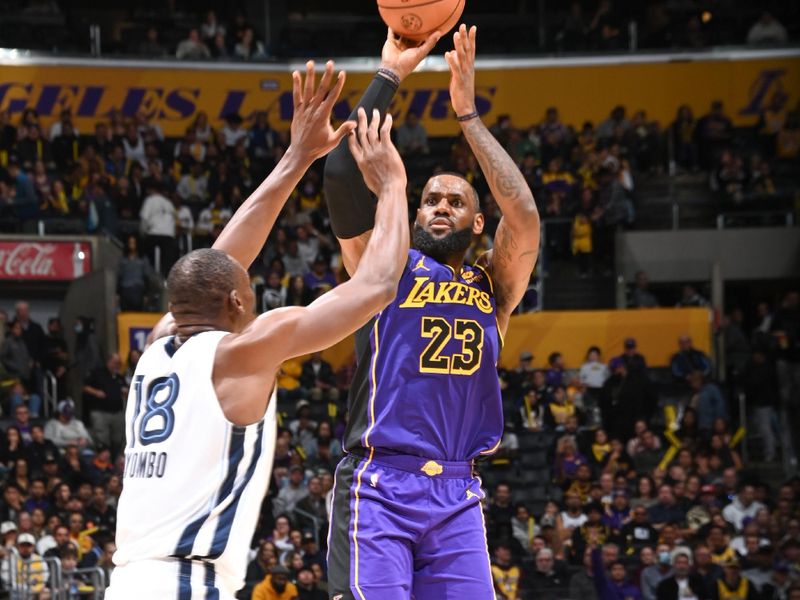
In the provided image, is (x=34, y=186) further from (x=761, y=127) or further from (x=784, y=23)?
(x=784, y=23)

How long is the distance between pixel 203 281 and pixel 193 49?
24.0m

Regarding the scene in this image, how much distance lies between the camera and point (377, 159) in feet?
18.0

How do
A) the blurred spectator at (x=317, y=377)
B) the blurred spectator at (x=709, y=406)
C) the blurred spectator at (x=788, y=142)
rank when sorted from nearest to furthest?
the blurred spectator at (x=317, y=377), the blurred spectator at (x=709, y=406), the blurred spectator at (x=788, y=142)

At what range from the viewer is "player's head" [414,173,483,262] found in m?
7.13

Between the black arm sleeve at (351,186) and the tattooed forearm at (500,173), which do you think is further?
the tattooed forearm at (500,173)

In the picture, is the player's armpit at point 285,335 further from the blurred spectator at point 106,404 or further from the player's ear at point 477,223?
the blurred spectator at point 106,404

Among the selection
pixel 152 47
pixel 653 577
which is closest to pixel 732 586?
pixel 653 577

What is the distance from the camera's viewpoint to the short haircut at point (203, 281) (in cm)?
492

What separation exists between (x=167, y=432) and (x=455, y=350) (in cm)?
225

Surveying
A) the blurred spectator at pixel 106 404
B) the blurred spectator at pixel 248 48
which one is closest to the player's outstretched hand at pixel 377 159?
Result: the blurred spectator at pixel 106 404

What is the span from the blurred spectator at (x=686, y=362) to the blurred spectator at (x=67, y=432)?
9.33m

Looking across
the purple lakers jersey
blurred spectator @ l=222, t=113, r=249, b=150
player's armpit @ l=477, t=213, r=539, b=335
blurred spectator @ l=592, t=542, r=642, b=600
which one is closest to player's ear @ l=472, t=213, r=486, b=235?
player's armpit @ l=477, t=213, r=539, b=335

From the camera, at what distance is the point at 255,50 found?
29.0 m

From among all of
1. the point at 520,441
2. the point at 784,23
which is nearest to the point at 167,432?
the point at 520,441
